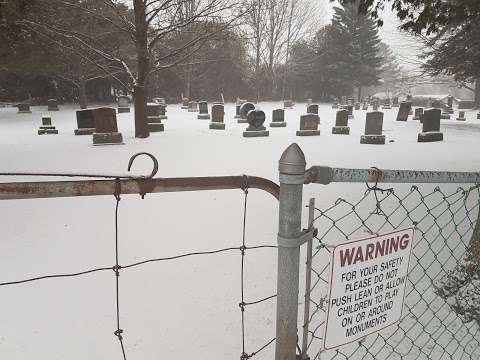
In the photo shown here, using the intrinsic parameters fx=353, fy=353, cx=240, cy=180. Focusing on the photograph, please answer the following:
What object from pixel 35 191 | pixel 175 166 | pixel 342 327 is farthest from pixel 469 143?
pixel 35 191

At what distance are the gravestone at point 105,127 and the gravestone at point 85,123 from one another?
3.20 metres

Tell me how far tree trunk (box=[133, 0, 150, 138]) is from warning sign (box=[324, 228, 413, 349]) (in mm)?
12163

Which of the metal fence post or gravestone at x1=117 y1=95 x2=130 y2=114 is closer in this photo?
the metal fence post

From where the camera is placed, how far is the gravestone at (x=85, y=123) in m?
15.0

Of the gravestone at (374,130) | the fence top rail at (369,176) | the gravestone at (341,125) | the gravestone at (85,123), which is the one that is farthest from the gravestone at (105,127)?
the fence top rail at (369,176)

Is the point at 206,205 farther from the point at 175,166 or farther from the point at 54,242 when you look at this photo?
the point at 175,166

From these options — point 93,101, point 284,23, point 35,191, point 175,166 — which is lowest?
point 175,166

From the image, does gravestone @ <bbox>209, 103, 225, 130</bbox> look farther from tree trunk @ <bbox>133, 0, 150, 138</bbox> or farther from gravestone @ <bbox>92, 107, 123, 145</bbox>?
gravestone @ <bbox>92, 107, 123, 145</bbox>

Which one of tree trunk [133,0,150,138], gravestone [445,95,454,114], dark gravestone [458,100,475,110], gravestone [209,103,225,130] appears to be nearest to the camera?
tree trunk [133,0,150,138]

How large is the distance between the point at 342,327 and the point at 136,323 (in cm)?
235

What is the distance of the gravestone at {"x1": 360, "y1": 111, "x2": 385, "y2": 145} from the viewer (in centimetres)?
1257

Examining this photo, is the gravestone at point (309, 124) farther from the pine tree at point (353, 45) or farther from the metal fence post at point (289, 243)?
the pine tree at point (353, 45)

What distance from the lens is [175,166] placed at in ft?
28.6

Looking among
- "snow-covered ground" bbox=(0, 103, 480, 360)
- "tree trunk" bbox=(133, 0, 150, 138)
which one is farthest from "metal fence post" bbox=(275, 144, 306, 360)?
"tree trunk" bbox=(133, 0, 150, 138)
